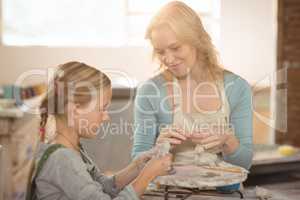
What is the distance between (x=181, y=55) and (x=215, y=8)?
0.33ft

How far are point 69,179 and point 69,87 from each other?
0.40 ft

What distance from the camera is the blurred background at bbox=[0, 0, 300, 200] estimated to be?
0.77m

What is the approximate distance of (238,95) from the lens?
784mm

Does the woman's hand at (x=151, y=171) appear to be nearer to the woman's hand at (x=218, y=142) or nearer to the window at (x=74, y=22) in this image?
the woman's hand at (x=218, y=142)

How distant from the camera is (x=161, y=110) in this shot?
0.77m

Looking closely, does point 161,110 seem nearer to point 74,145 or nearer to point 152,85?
point 152,85

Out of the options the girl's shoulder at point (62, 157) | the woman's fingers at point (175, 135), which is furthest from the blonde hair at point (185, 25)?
the girl's shoulder at point (62, 157)

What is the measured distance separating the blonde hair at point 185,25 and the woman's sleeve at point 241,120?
67 mm

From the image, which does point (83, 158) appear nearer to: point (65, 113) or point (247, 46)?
point (65, 113)

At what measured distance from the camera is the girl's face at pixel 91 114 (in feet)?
2.19

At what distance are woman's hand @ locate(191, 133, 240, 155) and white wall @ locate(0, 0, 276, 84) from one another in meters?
0.10

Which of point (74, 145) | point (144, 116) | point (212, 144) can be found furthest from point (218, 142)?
point (74, 145)

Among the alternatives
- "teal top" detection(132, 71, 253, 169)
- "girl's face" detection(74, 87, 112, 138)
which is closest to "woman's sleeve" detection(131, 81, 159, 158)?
"teal top" detection(132, 71, 253, 169)

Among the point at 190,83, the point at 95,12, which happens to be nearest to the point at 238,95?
the point at 190,83
